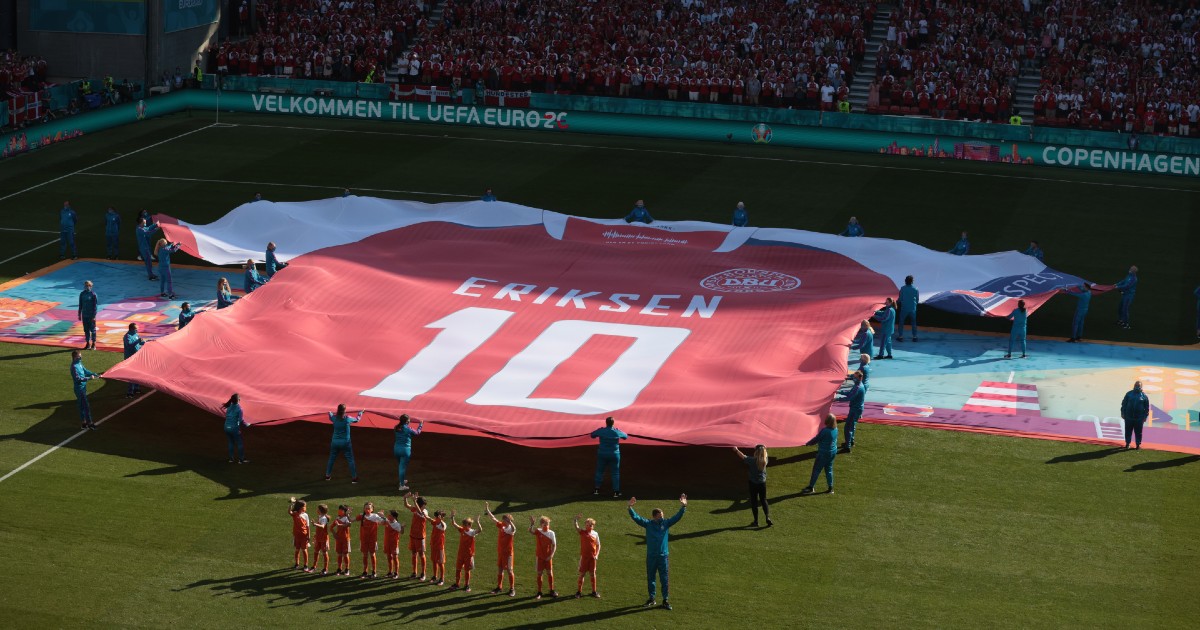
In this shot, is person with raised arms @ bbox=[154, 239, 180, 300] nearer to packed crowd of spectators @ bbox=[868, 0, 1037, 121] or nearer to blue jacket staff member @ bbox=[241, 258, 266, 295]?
blue jacket staff member @ bbox=[241, 258, 266, 295]

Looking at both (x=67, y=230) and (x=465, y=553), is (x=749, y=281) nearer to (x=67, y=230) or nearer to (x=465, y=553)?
(x=465, y=553)

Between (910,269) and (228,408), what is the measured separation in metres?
16.3

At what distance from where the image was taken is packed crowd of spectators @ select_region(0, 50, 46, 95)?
5307 cm

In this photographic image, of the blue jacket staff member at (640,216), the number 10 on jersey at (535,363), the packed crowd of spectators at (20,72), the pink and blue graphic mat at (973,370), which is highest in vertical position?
the packed crowd of spectators at (20,72)

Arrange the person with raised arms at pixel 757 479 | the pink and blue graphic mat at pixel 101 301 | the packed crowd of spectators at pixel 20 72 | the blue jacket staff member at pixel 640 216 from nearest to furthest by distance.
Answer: the person with raised arms at pixel 757 479 < the pink and blue graphic mat at pixel 101 301 < the blue jacket staff member at pixel 640 216 < the packed crowd of spectators at pixel 20 72

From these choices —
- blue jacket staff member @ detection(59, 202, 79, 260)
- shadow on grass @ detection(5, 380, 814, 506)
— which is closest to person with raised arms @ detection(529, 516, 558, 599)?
shadow on grass @ detection(5, 380, 814, 506)

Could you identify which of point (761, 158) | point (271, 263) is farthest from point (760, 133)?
point (271, 263)

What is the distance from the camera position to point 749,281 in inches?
1275

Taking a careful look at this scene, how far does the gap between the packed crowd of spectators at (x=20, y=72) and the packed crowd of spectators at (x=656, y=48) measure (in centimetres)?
1371

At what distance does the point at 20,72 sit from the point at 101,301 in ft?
73.9

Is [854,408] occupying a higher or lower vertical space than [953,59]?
lower

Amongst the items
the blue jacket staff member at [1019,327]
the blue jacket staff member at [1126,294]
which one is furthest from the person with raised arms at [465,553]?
the blue jacket staff member at [1126,294]

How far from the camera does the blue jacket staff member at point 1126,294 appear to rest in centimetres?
3431

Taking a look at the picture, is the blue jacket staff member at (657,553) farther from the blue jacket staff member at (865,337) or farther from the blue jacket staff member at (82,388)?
the blue jacket staff member at (82,388)
